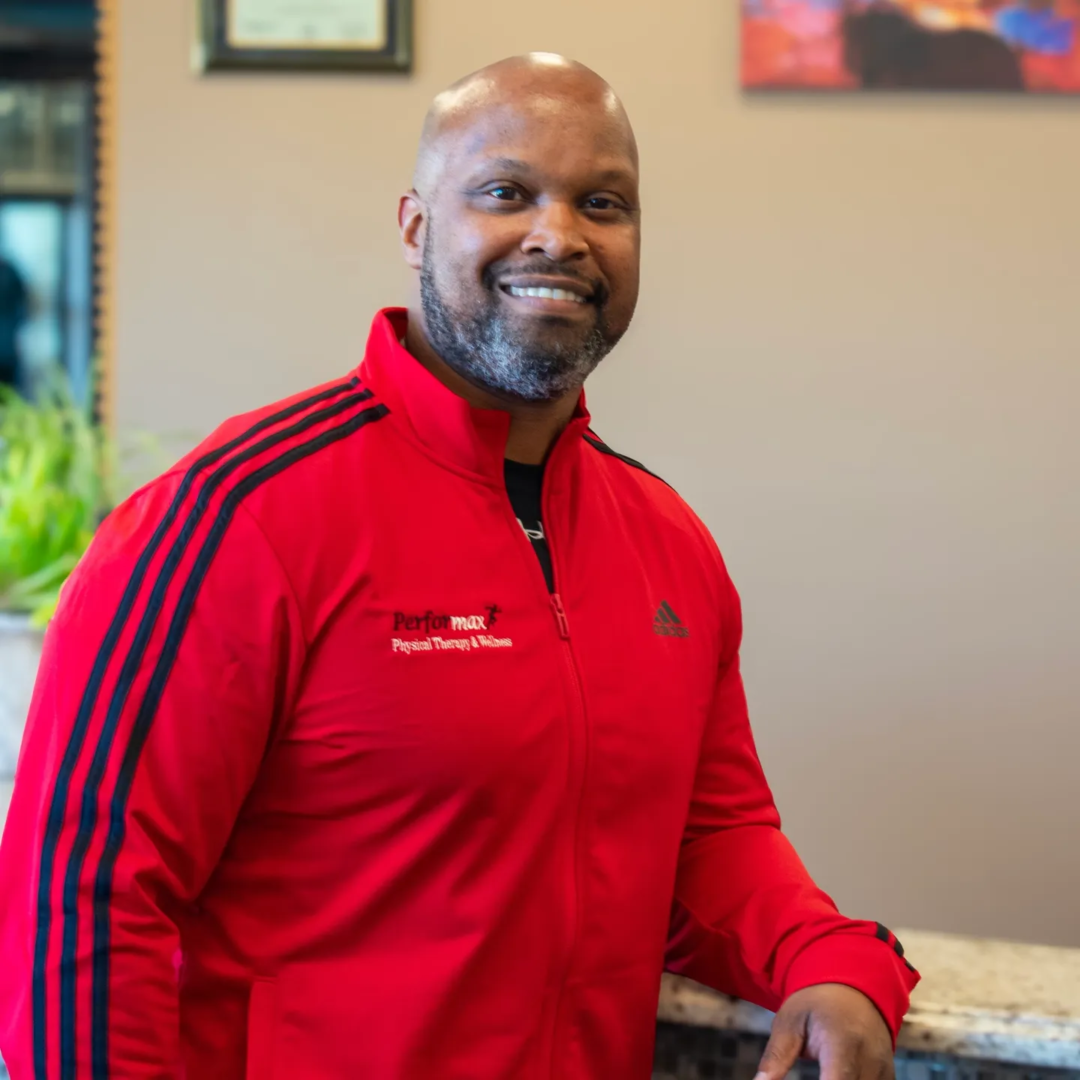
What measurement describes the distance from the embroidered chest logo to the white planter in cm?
89

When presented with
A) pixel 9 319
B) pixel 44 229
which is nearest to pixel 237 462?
pixel 9 319

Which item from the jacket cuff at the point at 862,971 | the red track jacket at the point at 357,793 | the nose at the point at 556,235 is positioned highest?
the nose at the point at 556,235

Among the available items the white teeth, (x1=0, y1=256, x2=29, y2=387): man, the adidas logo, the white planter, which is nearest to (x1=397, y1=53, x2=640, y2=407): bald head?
the white teeth

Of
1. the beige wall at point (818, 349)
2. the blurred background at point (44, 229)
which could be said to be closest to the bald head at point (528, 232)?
the beige wall at point (818, 349)

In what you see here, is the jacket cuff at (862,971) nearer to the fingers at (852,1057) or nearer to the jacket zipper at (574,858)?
the fingers at (852,1057)

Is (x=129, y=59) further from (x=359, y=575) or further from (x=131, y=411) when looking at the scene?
(x=359, y=575)

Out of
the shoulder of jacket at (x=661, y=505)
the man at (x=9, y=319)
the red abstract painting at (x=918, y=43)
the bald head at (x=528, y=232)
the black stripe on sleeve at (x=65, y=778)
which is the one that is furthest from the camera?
the man at (x=9, y=319)

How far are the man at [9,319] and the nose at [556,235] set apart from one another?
12.8 feet

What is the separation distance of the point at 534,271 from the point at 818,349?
3.58 feet

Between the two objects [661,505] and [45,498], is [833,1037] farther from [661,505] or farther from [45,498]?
[45,498]

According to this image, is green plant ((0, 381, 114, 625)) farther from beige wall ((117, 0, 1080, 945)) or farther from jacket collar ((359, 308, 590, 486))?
jacket collar ((359, 308, 590, 486))

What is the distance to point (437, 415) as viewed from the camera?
1.06 meters

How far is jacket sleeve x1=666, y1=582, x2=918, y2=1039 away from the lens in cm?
101

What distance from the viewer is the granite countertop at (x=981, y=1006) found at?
0.94 metres
